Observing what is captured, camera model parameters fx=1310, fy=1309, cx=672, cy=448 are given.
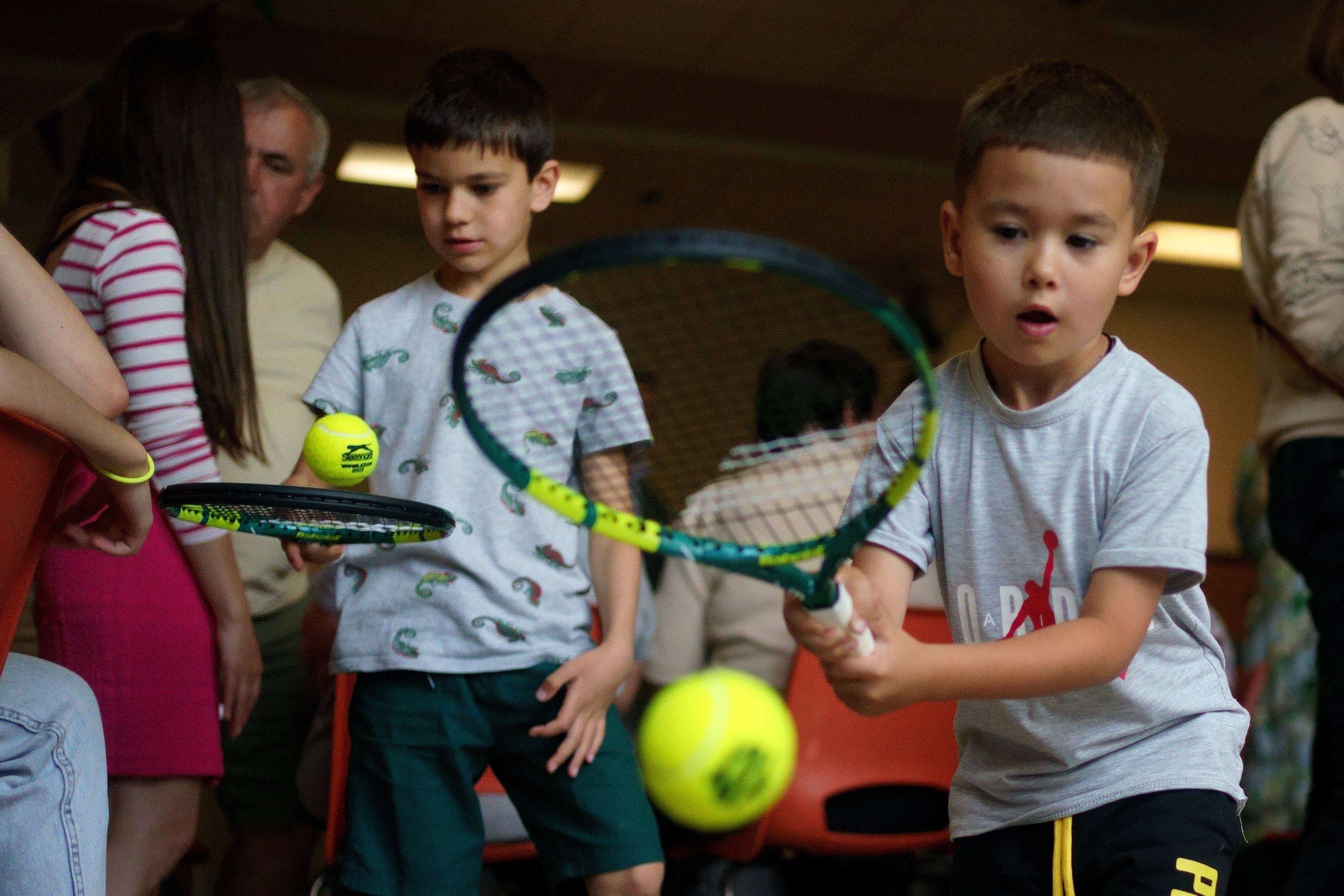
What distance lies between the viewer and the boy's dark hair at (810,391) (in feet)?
4.76

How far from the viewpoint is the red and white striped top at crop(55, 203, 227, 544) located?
5.57 ft

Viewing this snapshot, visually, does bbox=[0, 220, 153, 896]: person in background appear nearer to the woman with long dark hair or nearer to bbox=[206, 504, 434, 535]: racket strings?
bbox=[206, 504, 434, 535]: racket strings

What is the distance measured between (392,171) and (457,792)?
19.7 ft

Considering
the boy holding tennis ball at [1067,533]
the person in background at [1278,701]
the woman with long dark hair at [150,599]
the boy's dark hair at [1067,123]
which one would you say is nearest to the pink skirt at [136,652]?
the woman with long dark hair at [150,599]

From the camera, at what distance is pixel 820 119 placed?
6.44 m

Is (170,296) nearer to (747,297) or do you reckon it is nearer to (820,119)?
(747,297)

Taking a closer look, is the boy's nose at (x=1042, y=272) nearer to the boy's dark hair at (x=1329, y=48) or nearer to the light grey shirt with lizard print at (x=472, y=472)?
the light grey shirt with lizard print at (x=472, y=472)

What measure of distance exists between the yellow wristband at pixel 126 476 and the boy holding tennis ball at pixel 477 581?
0.25m

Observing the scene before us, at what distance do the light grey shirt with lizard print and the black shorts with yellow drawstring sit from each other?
616mm

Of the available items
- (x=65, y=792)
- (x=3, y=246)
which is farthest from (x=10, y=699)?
(x=3, y=246)

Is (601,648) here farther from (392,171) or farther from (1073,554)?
(392,171)

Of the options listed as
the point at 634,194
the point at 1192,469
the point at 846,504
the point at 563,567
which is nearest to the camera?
the point at 1192,469

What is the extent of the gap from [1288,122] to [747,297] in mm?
1018

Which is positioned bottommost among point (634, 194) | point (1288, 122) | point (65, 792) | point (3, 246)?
point (65, 792)
